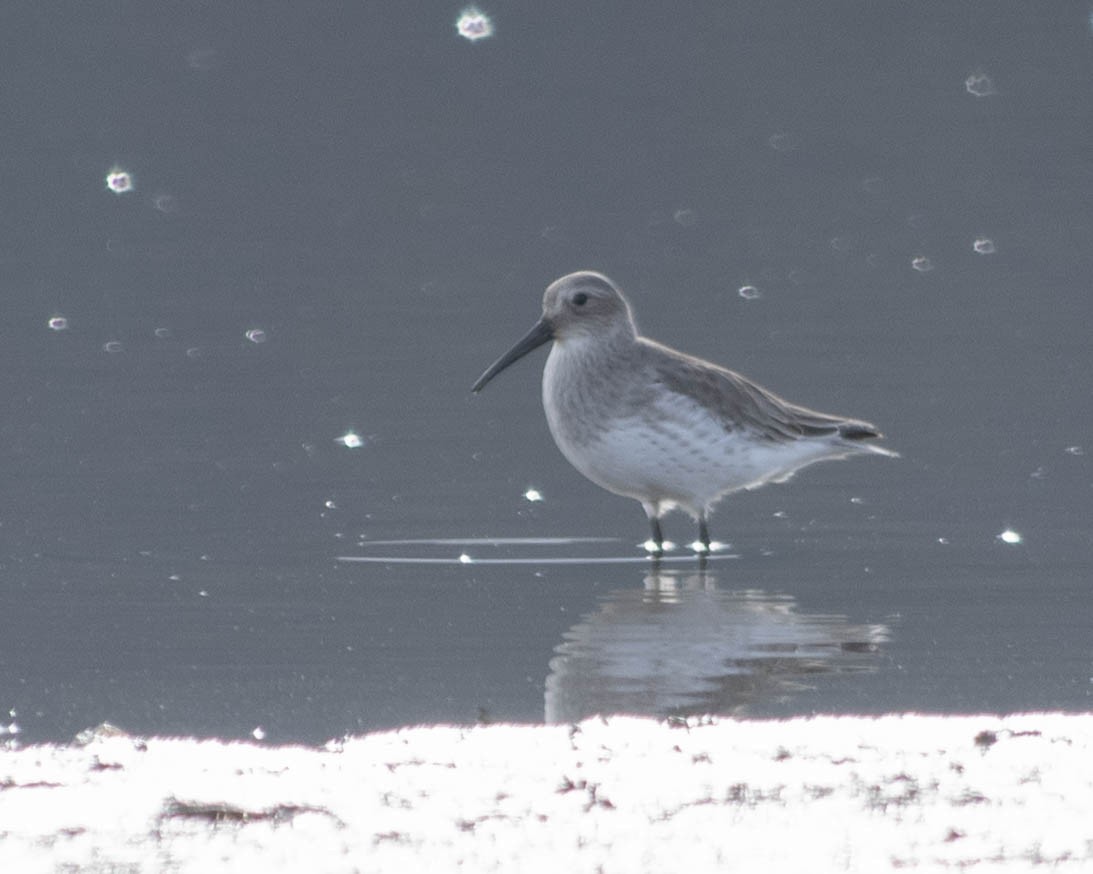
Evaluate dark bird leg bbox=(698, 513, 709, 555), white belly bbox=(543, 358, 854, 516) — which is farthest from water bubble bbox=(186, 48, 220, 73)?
dark bird leg bbox=(698, 513, 709, 555)

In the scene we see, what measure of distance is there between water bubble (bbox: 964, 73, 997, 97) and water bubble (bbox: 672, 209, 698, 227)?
8026 millimetres

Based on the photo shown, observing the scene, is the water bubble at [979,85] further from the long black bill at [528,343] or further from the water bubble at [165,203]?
the long black bill at [528,343]

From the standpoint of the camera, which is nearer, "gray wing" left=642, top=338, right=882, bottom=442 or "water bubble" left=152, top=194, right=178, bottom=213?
"gray wing" left=642, top=338, right=882, bottom=442

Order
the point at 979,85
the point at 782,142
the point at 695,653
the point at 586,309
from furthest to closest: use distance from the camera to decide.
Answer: the point at 979,85
the point at 782,142
the point at 586,309
the point at 695,653

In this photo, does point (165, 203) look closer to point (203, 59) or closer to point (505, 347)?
point (203, 59)

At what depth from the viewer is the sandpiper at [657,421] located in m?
10.2

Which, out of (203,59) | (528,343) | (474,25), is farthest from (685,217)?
(528,343)

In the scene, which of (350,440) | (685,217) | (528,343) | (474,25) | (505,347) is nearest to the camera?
(528,343)

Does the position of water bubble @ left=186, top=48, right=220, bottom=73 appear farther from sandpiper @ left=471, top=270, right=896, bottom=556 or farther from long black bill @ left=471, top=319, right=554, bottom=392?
sandpiper @ left=471, top=270, right=896, bottom=556

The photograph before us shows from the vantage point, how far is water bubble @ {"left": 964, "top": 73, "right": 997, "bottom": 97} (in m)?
33.4

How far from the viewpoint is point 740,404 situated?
10602 millimetres

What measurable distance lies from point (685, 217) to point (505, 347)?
985cm

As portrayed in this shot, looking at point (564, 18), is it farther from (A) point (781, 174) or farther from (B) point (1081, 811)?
(B) point (1081, 811)

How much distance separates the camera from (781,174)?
94.6 feet
